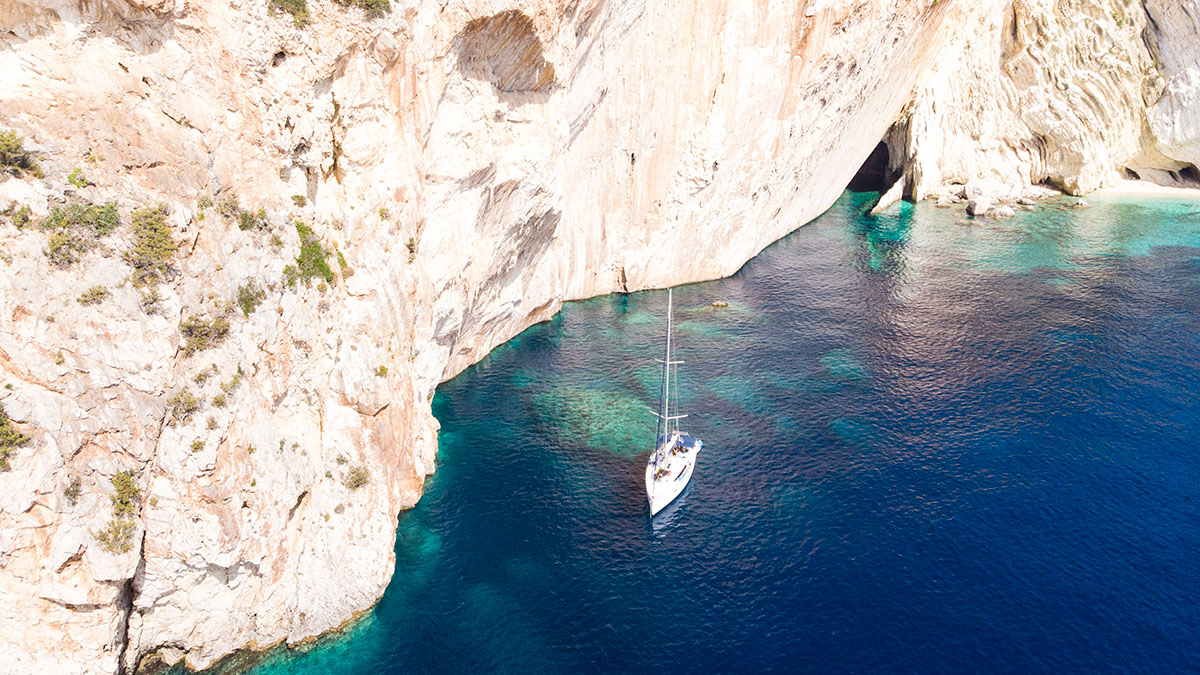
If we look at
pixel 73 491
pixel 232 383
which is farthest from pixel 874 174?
pixel 73 491

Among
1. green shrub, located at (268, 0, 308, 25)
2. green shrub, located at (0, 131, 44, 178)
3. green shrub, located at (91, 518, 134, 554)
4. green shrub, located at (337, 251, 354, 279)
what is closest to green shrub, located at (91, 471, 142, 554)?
green shrub, located at (91, 518, 134, 554)

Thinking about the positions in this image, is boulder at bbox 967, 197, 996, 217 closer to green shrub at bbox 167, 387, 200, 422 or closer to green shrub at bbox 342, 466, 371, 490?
green shrub at bbox 342, 466, 371, 490

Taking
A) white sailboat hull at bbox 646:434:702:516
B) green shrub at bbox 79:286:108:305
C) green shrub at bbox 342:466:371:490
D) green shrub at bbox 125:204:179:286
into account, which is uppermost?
green shrub at bbox 125:204:179:286

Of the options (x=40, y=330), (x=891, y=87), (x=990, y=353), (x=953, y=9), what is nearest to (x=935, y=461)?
(x=990, y=353)

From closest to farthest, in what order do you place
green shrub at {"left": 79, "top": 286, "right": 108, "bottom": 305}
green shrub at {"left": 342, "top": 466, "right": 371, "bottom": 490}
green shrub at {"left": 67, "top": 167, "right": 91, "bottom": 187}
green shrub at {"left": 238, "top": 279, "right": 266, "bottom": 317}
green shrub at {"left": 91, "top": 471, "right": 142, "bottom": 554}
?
1. green shrub at {"left": 67, "top": 167, "right": 91, "bottom": 187}
2. green shrub at {"left": 79, "top": 286, "right": 108, "bottom": 305}
3. green shrub at {"left": 91, "top": 471, "right": 142, "bottom": 554}
4. green shrub at {"left": 238, "top": 279, "right": 266, "bottom": 317}
5. green shrub at {"left": 342, "top": 466, "right": 371, "bottom": 490}

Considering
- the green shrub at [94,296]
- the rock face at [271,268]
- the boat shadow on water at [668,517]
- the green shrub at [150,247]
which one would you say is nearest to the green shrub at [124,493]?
Answer: the rock face at [271,268]

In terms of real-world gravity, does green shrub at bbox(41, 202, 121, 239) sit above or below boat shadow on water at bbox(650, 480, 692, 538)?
above

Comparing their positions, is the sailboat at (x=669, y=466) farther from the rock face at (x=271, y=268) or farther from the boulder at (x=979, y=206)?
the boulder at (x=979, y=206)

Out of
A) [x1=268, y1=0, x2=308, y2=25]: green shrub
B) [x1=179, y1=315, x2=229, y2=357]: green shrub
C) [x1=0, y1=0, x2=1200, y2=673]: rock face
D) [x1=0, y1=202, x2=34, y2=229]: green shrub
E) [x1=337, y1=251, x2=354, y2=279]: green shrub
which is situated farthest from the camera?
[x1=337, y1=251, x2=354, y2=279]: green shrub
